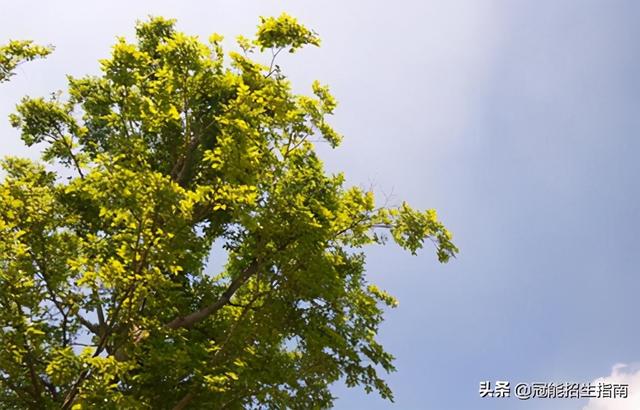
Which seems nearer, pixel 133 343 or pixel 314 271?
pixel 133 343

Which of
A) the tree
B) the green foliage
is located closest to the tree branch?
the tree

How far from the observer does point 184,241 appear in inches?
425

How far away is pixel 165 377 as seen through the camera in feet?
39.2

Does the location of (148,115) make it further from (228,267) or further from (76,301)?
(228,267)

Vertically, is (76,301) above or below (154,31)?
below

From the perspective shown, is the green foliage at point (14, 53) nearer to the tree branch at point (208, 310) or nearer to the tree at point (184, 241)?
the tree at point (184, 241)

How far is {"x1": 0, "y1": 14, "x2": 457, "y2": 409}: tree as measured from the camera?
1012 cm

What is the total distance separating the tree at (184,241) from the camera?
33.2 feet

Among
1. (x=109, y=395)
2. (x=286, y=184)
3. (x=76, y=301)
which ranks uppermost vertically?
(x=286, y=184)

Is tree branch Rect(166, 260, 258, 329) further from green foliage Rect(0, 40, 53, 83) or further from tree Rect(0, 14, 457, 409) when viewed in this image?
green foliage Rect(0, 40, 53, 83)

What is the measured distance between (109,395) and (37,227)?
4.28 m

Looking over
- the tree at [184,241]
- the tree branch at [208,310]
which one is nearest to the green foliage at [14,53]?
the tree at [184,241]

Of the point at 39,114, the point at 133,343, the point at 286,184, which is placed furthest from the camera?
the point at 39,114

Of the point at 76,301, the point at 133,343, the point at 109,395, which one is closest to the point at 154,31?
the point at 76,301
